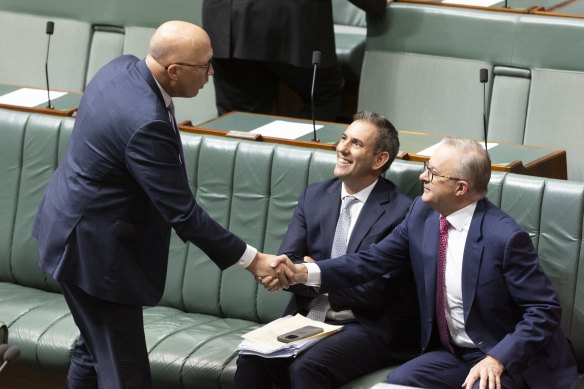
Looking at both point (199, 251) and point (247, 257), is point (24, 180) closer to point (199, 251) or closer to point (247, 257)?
point (199, 251)

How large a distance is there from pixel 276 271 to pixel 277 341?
0.19 m

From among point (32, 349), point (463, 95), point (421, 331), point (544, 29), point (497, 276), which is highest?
point (544, 29)

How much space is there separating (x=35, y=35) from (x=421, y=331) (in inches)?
110

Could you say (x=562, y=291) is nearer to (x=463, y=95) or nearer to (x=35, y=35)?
(x=463, y=95)

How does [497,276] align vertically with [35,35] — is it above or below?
below

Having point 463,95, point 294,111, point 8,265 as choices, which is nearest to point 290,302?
point 8,265

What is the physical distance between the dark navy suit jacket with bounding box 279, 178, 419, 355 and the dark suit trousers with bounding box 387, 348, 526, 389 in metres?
0.24

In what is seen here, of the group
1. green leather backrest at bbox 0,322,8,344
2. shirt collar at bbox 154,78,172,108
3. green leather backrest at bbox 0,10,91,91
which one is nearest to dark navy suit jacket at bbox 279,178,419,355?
shirt collar at bbox 154,78,172,108

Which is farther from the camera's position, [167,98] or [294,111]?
[294,111]

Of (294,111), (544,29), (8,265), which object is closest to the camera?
(8,265)

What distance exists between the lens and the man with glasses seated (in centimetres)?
301

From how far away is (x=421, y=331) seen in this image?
334cm

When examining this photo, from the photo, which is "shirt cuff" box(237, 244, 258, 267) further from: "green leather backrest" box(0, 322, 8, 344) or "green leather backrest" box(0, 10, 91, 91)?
"green leather backrest" box(0, 10, 91, 91)

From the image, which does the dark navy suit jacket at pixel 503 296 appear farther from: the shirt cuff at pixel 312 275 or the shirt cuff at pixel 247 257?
the shirt cuff at pixel 247 257
